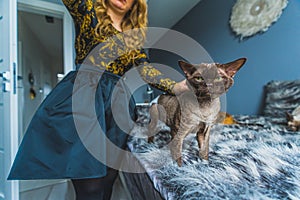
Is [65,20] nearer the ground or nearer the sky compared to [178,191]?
nearer the sky

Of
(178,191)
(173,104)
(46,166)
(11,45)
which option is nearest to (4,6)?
(11,45)

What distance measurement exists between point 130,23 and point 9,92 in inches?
28.6

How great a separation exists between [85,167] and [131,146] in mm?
276

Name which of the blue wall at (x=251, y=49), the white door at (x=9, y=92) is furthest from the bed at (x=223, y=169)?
the blue wall at (x=251, y=49)

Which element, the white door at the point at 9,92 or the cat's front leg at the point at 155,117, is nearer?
the cat's front leg at the point at 155,117

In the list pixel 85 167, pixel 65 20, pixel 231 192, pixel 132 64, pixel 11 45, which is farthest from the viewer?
pixel 65 20

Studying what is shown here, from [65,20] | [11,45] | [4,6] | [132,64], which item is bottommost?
[132,64]

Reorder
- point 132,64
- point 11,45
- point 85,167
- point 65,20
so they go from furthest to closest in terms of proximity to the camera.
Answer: point 65,20, point 11,45, point 132,64, point 85,167

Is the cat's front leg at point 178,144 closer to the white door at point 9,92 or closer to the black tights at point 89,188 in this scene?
the black tights at point 89,188

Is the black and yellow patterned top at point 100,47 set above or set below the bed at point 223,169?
above

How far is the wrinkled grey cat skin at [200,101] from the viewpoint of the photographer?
0.44 m

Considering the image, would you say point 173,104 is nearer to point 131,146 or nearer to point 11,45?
point 131,146

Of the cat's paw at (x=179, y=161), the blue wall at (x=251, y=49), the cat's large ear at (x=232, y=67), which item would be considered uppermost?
the blue wall at (x=251, y=49)

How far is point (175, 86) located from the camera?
56 centimetres
